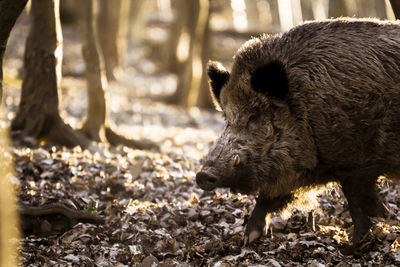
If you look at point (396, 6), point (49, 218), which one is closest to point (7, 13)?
point (49, 218)

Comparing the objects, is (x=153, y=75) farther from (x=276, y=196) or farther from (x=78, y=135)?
(x=276, y=196)

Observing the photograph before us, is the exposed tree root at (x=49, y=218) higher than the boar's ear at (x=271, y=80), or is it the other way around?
the boar's ear at (x=271, y=80)

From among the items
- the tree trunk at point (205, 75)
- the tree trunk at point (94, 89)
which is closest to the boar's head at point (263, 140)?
the tree trunk at point (94, 89)

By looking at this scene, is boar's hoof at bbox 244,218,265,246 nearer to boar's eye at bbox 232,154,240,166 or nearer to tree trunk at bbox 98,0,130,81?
boar's eye at bbox 232,154,240,166

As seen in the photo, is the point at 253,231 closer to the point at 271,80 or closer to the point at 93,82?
the point at 271,80

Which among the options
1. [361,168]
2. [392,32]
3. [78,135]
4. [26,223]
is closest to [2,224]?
[26,223]

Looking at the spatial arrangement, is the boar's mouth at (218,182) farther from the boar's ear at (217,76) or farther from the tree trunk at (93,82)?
the tree trunk at (93,82)

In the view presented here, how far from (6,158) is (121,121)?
677cm

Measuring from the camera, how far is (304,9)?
62.2 metres

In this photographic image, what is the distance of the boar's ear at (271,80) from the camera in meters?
5.37

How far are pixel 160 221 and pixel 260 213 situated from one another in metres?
1.16

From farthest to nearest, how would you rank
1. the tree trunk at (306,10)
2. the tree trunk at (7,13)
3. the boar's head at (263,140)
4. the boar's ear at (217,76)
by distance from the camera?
the tree trunk at (306,10), the boar's ear at (217,76), the boar's head at (263,140), the tree trunk at (7,13)

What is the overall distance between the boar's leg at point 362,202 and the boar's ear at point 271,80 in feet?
3.72

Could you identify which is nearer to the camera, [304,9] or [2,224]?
[2,224]
